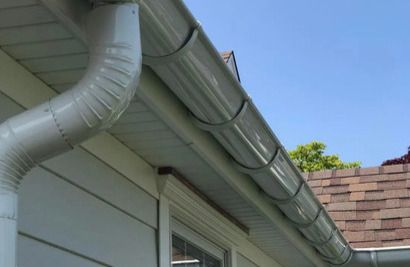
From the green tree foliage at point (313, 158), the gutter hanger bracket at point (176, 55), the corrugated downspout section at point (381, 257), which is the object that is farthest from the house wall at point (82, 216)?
the green tree foliage at point (313, 158)

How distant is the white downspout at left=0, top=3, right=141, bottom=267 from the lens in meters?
2.08

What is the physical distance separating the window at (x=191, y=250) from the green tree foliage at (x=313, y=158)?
2234cm

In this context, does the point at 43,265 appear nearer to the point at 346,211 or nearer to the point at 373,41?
the point at 346,211

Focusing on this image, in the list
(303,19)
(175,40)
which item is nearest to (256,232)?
(175,40)

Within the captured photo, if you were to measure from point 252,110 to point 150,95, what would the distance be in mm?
587

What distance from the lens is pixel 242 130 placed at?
353cm

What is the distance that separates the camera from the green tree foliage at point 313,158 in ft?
89.0

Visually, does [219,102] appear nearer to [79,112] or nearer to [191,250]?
[79,112]

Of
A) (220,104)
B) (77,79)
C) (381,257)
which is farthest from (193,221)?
(381,257)

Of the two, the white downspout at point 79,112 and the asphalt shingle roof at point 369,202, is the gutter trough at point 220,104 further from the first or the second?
the asphalt shingle roof at point 369,202

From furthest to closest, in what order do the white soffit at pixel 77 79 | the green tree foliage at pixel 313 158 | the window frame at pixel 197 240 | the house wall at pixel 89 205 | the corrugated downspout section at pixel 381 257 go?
1. the green tree foliage at pixel 313 158
2. the corrugated downspout section at pixel 381 257
3. the window frame at pixel 197 240
4. the house wall at pixel 89 205
5. the white soffit at pixel 77 79

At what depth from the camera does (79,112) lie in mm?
2156

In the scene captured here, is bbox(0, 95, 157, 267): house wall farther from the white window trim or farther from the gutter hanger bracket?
the gutter hanger bracket

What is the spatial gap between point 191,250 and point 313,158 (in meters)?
23.2
